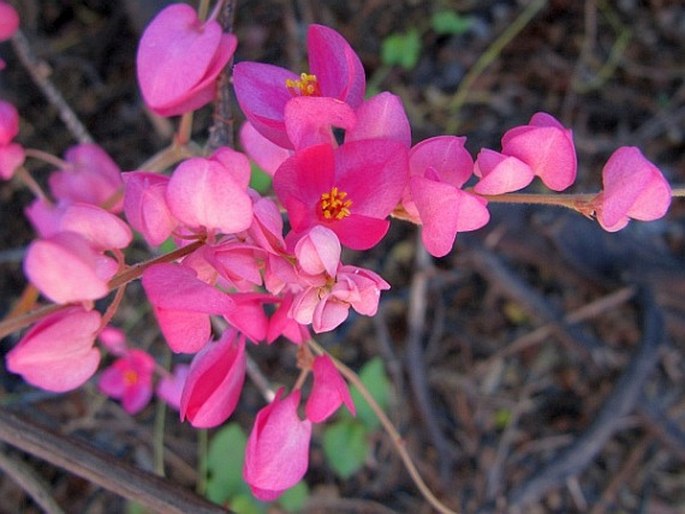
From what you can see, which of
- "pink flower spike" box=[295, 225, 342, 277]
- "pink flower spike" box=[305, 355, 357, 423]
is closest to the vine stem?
"pink flower spike" box=[305, 355, 357, 423]

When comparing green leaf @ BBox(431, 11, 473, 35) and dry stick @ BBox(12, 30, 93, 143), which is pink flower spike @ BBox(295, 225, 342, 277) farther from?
green leaf @ BBox(431, 11, 473, 35)

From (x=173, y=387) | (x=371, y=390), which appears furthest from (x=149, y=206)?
(x=371, y=390)

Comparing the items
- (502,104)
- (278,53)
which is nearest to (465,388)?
(502,104)

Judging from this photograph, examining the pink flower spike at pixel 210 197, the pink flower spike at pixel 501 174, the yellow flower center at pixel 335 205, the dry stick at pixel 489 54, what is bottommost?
the dry stick at pixel 489 54

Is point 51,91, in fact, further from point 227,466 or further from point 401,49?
point 401,49

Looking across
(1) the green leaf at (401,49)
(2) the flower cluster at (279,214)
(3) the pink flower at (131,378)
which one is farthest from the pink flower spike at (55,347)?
(1) the green leaf at (401,49)

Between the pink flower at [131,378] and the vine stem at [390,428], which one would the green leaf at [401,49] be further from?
the vine stem at [390,428]
